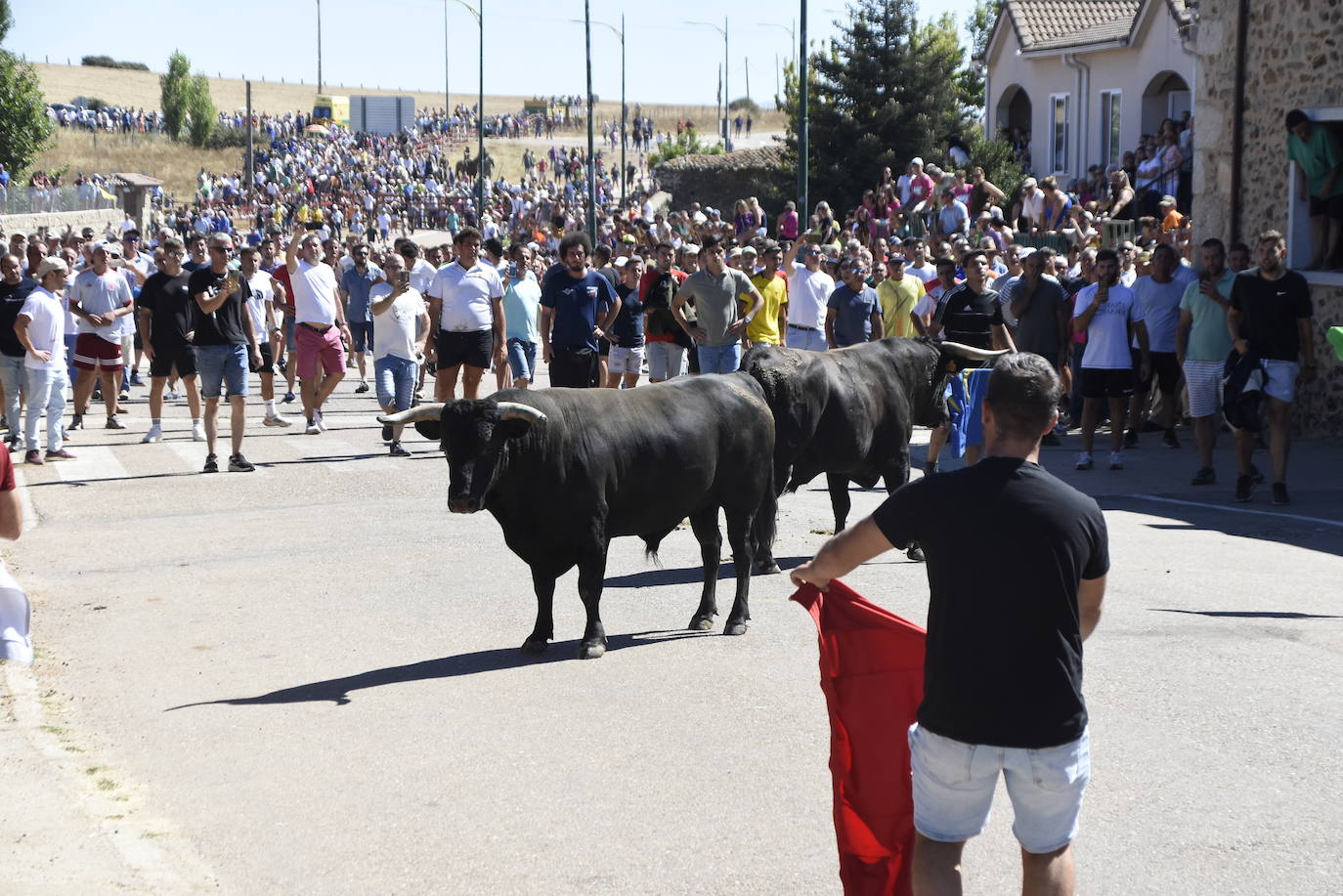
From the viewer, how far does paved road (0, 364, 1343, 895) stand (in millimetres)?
5168

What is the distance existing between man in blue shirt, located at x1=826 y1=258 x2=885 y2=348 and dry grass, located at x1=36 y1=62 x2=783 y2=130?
117 metres

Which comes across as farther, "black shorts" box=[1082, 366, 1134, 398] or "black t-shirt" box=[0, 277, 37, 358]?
"black t-shirt" box=[0, 277, 37, 358]

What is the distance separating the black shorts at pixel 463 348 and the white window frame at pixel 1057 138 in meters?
27.2

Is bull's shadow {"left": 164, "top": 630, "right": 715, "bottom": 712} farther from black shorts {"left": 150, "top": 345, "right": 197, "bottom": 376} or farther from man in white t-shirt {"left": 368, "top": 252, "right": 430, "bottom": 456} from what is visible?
black shorts {"left": 150, "top": 345, "right": 197, "bottom": 376}

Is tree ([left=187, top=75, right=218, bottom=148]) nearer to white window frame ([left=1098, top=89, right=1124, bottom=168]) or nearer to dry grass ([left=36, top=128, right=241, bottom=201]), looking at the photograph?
dry grass ([left=36, top=128, right=241, bottom=201])

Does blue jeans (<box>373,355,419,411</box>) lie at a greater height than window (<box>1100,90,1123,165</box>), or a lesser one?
lesser

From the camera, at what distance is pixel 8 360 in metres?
15.1

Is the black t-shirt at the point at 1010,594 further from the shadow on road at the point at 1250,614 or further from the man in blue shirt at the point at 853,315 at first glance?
the man in blue shirt at the point at 853,315

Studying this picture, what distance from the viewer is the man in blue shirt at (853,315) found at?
1562 centimetres

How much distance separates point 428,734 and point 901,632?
2.75 meters

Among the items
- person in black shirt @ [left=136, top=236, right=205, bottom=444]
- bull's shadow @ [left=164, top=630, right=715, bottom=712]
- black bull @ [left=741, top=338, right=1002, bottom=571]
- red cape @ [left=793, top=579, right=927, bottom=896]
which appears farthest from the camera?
person in black shirt @ [left=136, top=236, right=205, bottom=444]

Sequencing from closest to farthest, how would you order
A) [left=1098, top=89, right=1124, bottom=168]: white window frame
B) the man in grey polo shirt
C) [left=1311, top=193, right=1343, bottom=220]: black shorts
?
the man in grey polo shirt < [left=1311, top=193, right=1343, bottom=220]: black shorts < [left=1098, top=89, right=1124, bottom=168]: white window frame

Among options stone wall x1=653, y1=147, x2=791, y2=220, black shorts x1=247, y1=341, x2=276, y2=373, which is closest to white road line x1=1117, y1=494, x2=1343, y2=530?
black shorts x1=247, y1=341, x2=276, y2=373

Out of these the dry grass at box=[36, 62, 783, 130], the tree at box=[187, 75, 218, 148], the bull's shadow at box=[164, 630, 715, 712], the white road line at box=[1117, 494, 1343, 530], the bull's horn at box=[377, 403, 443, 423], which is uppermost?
the dry grass at box=[36, 62, 783, 130]
